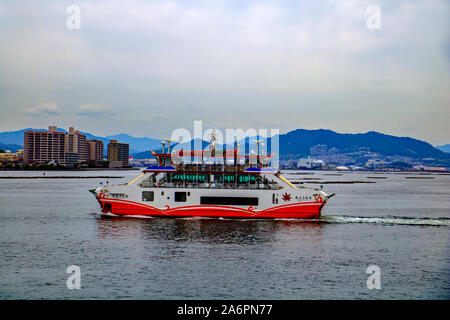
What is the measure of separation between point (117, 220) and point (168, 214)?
17.3 feet

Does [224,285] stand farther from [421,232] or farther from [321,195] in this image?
[421,232]

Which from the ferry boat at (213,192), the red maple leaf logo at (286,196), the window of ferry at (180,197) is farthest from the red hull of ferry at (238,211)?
the window of ferry at (180,197)

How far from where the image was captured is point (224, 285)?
21641 millimetres

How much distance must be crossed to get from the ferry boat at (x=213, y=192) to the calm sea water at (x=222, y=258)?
1228 millimetres

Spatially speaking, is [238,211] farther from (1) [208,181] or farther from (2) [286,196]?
(2) [286,196]

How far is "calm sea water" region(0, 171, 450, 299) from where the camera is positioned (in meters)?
21.0

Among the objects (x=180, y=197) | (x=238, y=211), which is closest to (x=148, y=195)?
(x=180, y=197)

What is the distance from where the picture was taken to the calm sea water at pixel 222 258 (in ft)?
69.1

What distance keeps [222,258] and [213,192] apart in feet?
42.5

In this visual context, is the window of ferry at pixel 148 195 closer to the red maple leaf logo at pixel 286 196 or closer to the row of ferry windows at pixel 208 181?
the row of ferry windows at pixel 208 181

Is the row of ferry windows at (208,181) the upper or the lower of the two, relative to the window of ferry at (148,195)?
upper

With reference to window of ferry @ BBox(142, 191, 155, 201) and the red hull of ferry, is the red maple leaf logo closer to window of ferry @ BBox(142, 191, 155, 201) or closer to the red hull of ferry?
the red hull of ferry

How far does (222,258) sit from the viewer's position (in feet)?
87.5

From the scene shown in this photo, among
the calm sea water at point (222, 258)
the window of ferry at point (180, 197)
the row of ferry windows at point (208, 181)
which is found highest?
the row of ferry windows at point (208, 181)
